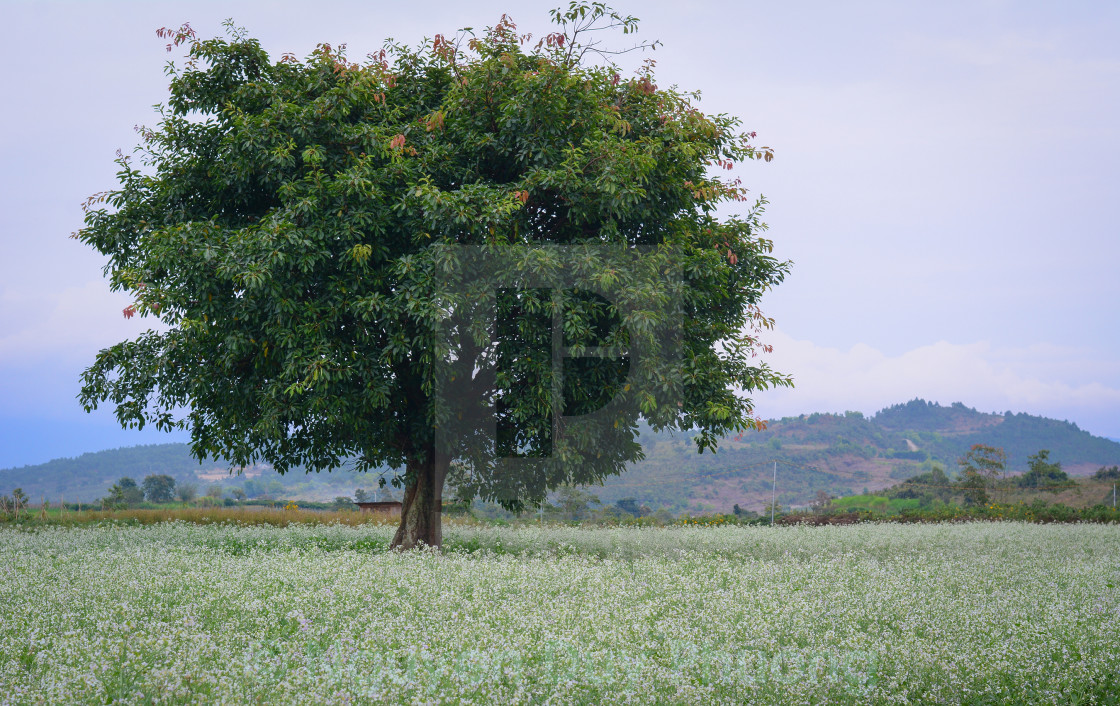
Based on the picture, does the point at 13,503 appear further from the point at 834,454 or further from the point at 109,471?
the point at 109,471

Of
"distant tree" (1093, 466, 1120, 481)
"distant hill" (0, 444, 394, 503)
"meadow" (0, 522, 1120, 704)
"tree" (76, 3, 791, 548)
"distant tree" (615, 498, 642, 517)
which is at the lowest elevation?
"distant hill" (0, 444, 394, 503)

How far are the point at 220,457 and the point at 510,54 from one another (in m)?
9.71

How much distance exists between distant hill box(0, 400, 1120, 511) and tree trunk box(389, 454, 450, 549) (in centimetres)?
2550

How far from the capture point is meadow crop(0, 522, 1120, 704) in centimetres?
580

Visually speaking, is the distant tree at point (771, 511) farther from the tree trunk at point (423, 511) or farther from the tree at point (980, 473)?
the tree trunk at point (423, 511)

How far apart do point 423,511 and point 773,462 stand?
3433 centimetres

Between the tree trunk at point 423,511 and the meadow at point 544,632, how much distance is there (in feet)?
11.3

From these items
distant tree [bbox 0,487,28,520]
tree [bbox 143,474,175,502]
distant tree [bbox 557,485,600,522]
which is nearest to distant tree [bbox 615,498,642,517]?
distant tree [bbox 557,485,600,522]

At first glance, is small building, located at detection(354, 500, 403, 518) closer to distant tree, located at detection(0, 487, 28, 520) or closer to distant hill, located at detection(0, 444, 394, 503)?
distant tree, located at detection(0, 487, 28, 520)

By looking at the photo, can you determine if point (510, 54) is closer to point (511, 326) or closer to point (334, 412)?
point (511, 326)

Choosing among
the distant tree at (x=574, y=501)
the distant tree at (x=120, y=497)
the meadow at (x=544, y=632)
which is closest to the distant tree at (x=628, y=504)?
the distant tree at (x=574, y=501)

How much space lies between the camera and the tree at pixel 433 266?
501 inches

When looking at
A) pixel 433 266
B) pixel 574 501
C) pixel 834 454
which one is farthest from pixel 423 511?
pixel 834 454

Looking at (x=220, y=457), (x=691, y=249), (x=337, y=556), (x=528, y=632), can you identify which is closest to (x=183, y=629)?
(x=528, y=632)
